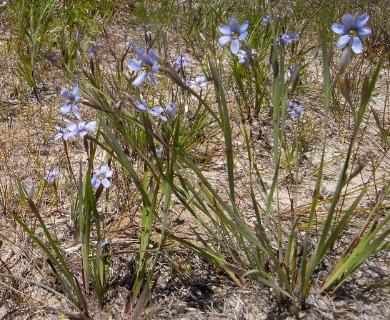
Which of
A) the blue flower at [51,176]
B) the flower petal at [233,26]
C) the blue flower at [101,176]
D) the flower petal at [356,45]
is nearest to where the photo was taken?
the flower petal at [356,45]

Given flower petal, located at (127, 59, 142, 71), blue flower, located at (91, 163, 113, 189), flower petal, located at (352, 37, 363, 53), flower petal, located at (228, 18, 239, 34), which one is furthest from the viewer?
blue flower, located at (91, 163, 113, 189)

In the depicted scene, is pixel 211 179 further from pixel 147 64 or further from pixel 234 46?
pixel 147 64

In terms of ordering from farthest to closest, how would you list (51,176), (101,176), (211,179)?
(211,179), (51,176), (101,176)

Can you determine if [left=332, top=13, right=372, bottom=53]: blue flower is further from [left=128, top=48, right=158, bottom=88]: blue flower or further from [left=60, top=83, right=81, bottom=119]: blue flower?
[left=60, top=83, right=81, bottom=119]: blue flower

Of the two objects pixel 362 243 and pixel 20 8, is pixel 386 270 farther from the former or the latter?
pixel 20 8

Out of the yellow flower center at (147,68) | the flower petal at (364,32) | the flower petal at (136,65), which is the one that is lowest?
the yellow flower center at (147,68)

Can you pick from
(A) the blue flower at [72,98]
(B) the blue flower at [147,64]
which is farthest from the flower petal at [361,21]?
(A) the blue flower at [72,98]

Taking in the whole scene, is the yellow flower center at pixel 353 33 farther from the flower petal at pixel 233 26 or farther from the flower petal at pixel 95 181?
the flower petal at pixel 95 181

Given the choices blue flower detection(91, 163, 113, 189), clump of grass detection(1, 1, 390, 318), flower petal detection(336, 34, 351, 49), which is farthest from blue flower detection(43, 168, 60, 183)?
flower petal detection(336, 34, 351, 49)

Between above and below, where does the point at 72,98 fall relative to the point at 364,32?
below

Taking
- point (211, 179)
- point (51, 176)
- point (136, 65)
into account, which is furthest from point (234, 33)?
point (51, 176)

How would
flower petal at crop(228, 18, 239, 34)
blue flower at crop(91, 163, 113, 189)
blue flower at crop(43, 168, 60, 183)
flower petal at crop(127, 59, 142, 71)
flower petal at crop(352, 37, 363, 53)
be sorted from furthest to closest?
blue flower at crop(43, 168, 60, 183), blue flower at crop(91, 163, 113, 189), flower petal at crop(228, 18, 239, 34), flower petal at crop(127, 59, 142, 71), flower petal at crop(352, 37, 363, 53)
